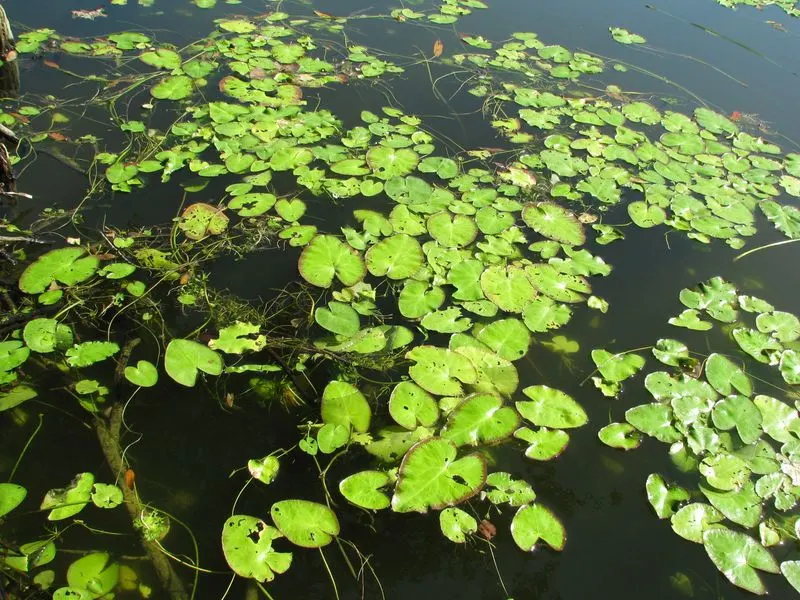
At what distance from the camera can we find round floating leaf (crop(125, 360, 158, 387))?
2055mm

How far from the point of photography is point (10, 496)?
1.70m

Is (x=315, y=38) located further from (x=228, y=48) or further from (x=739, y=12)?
(x=739, y=12)

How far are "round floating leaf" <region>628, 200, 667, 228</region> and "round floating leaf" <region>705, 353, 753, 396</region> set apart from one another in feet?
3.51

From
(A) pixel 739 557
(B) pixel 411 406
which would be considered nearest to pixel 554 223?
(B) pixel 411 406

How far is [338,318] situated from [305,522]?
91 cm

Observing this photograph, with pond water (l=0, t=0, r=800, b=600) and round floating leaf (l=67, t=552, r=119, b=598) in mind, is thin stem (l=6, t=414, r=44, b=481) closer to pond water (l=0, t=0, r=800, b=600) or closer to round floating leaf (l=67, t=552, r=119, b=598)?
pond water (l=0, t=0, r=800, b=600)

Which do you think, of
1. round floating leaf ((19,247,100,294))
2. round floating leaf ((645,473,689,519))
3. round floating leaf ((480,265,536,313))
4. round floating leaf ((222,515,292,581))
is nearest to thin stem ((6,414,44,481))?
round floating leaf ((19,247,100,294))

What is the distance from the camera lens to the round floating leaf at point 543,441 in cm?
201

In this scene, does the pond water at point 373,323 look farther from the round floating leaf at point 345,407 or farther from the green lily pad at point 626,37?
the green lily pad at point 626,37

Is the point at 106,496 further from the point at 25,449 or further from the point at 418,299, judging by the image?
the point at 418,299

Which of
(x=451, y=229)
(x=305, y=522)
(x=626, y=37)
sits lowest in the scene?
(x=305, y=522)

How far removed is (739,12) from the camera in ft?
19.7

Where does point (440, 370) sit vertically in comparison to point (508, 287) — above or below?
below

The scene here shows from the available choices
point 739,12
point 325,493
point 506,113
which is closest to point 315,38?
point 506,113
